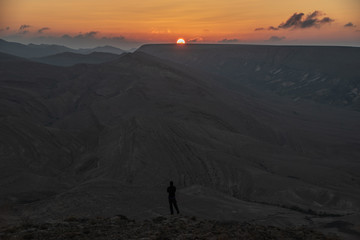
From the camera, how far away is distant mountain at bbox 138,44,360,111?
363 feet

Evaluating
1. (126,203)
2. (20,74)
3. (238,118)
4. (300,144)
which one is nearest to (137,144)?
(126,203)

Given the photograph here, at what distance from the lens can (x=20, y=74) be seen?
250 feet

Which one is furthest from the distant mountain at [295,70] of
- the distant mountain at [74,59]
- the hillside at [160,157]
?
the distant mountain at [74,59]

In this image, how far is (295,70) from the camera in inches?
5236

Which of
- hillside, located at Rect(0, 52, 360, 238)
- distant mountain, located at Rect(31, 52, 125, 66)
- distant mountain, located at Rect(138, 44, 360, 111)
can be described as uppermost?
distant mountain, located at Rect(31, 52, 125, 66)

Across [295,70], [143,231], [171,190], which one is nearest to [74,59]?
[295,70]

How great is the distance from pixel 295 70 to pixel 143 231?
13099 centimetres

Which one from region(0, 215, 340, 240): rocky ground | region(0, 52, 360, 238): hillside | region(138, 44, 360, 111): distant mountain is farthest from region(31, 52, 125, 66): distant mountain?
region(0, 215, 340, 240): rocky ground

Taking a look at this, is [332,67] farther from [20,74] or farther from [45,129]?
[45,129]

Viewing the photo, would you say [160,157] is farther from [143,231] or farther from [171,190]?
[143,231]

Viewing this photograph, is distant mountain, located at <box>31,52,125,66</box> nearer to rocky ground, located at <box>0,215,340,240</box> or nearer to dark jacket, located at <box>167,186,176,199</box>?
dark jacket, located at <box>167,186,176,199</box>

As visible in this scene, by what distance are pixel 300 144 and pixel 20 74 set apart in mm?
60290

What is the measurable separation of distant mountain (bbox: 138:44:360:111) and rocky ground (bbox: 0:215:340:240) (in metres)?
95.0

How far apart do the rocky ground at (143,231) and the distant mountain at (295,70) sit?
9497 centimetres
